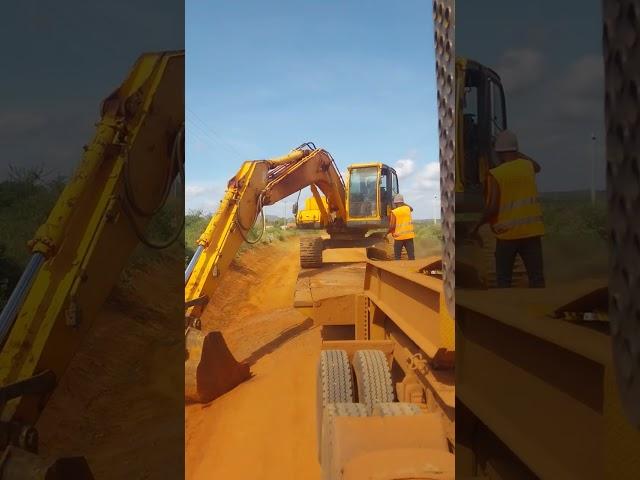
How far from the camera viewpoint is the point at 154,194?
309 cm

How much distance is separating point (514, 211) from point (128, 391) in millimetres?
4424

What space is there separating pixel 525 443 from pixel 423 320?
7.39ft

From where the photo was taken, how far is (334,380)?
427cm

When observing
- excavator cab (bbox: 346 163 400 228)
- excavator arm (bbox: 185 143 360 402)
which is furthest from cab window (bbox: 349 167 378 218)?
excavator arm (bbox: 185 143 360 402)

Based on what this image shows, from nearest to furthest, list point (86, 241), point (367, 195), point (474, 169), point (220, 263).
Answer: point (474, 169) → point (86, 241) → point (220, 263) → point (367, 195)

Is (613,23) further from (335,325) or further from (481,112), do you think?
(335,325)

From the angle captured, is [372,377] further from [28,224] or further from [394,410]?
[28,224]

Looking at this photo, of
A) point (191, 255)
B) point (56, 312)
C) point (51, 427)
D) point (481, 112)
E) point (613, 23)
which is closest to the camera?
point (613, 23)

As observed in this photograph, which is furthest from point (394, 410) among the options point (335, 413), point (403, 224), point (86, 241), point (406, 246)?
point (403, 224)

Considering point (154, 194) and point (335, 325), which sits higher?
point (154, 194)

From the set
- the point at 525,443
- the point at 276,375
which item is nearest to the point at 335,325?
the point at 276,375

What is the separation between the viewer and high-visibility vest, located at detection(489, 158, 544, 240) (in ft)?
4.47

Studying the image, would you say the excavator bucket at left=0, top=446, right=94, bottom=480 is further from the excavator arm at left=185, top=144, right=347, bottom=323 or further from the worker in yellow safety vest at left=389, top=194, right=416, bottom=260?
the worker in yellow safety vest at left=389, top=194, right=416, bottom=260

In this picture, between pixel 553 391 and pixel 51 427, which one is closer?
pixel 553 391
